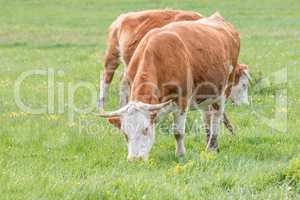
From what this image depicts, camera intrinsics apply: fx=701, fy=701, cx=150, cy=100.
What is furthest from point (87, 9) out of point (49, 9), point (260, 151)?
point (260, 151)

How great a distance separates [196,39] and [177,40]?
2.13ft

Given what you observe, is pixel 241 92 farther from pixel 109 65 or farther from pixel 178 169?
pixel 178 169

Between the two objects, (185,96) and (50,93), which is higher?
(185,96)

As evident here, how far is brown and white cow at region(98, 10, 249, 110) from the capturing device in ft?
45.3

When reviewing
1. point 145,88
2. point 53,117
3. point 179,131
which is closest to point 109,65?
point 53,117

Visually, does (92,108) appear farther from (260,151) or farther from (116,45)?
(260,151)

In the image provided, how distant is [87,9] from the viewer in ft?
150

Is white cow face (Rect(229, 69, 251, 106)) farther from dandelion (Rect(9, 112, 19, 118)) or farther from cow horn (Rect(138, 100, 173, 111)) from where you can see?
cow horn (Rect(138, 100, 173, 111))

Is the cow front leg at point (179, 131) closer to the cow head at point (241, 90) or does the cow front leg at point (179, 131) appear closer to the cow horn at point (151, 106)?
the cow horn at point (151, 106)

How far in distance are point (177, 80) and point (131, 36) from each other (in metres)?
4.69

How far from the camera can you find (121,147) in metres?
10.3

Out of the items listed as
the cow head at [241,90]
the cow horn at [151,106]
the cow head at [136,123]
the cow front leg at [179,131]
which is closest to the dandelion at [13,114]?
the cow front leg at [179,131]

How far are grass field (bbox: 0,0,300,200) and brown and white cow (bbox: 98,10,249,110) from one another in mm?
361

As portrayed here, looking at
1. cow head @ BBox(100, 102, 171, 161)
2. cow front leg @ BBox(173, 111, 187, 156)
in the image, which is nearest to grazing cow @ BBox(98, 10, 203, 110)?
cow front leg @ BBox(173, 111, 187, 156)
